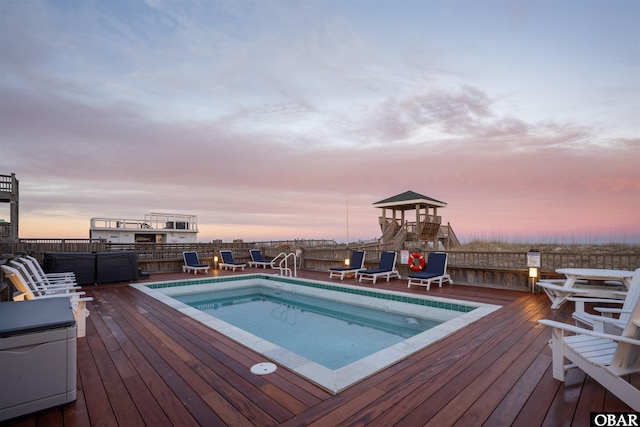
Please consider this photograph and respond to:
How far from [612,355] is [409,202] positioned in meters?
13.6

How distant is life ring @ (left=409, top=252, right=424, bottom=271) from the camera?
802 cm

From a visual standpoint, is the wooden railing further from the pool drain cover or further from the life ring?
the pool drain cover

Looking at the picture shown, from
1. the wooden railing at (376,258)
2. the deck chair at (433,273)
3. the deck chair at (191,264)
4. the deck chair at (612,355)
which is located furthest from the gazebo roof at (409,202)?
the deck chair at (612,355)

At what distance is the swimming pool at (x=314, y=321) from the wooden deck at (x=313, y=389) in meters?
0.14

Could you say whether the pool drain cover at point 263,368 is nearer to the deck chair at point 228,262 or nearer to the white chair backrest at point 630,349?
the white chair backrest at point 630,349

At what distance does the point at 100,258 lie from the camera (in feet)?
26.4

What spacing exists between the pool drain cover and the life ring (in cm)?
597

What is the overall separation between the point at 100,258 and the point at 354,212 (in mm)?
12580

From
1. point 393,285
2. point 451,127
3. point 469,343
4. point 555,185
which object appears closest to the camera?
point 469,343

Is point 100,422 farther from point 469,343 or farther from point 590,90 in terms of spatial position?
point 590,90

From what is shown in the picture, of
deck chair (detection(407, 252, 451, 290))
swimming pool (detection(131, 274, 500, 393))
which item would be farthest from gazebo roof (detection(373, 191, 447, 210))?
swimming pool (detection(131, 274, 500, 393))

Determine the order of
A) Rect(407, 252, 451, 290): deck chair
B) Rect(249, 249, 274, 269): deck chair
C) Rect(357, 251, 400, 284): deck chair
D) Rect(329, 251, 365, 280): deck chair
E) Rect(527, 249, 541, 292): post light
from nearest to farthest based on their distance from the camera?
Rect(527, 249, 541, 292): post light → Rect(407, 252, 451, 290): deck chair → Rect(357, 251, 400, 284): deck chair → Rect(329, 251, 365, 280): deck chair → Rect(249, 249, 274, 269): deck chair

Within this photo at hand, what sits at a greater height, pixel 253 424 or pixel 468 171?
pixel 468 171

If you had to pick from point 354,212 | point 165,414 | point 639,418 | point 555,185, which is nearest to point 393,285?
point 639,418
